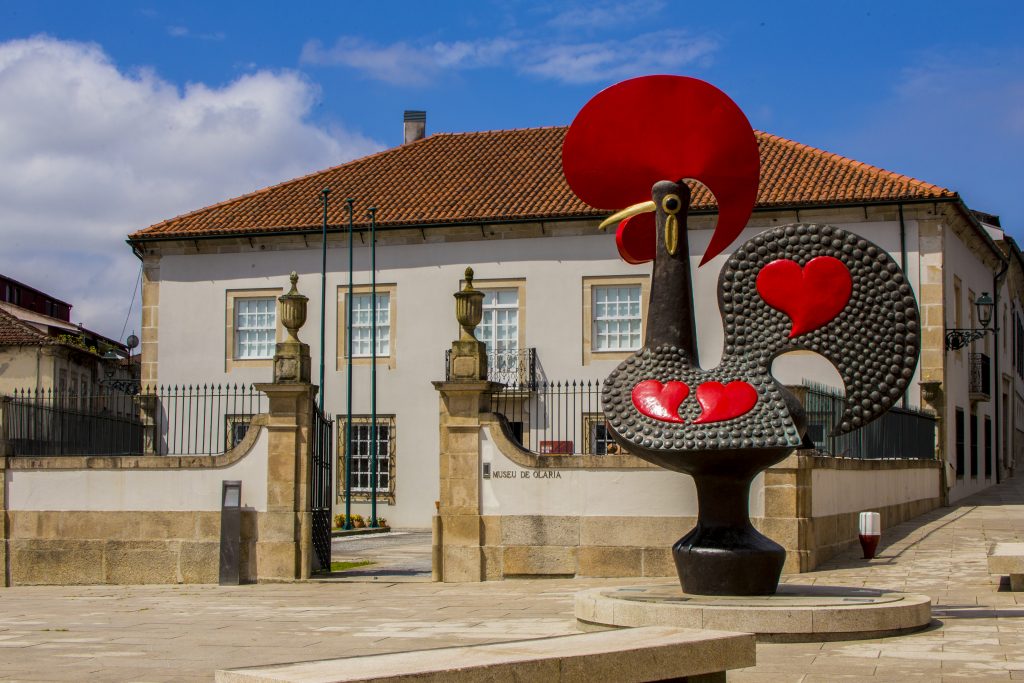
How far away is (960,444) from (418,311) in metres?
12.2

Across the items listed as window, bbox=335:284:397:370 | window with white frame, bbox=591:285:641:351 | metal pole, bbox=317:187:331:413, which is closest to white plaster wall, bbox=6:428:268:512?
metal pole, bbox=317:187:331:413

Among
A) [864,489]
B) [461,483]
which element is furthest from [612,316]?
[461,483]

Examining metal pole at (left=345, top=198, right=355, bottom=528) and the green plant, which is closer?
the green plant

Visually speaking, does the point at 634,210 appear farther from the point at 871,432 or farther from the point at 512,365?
the point at 512,365

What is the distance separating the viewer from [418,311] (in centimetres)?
2841

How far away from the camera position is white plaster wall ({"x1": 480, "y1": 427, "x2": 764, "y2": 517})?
14.6 meters

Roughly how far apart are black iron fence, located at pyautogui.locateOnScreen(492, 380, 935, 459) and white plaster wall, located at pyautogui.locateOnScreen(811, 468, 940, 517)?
0.32m

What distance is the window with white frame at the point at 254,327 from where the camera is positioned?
29141 millimetres

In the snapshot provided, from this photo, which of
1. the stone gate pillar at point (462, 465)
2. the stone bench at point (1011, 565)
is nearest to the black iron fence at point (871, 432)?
the stone bench at point (1011, 565)

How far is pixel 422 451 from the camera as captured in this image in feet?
91.2

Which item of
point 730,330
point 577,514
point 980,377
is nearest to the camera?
point 730,330

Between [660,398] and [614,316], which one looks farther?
[614,316]

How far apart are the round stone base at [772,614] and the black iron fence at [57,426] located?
8.94 metres

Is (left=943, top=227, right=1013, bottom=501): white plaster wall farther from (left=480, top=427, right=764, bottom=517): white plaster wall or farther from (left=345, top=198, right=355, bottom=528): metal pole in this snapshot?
(left=480, top=427, right=764, bottom=517): white plaster wall
